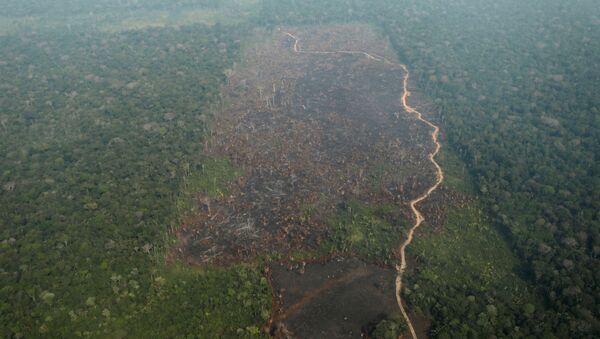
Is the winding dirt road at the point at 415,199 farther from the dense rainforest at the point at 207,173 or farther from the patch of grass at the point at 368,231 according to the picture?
the dense rainforest at the point at 207,173

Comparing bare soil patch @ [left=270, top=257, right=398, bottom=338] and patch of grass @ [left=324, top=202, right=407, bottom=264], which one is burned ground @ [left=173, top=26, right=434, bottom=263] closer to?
patch of grass @ [left=324, top=202, right=407, bottom=264]

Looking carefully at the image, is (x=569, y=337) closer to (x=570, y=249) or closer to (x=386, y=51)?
(x=570, y=249)

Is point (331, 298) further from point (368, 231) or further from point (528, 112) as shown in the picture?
point (528, 112)

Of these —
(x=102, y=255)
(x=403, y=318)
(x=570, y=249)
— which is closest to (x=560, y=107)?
(x=570, y=249)

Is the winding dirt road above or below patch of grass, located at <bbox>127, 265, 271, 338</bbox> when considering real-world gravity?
below

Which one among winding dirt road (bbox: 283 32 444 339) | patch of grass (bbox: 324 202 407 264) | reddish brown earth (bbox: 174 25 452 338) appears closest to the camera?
winding dirt road (bbox: 283 32 444 339)

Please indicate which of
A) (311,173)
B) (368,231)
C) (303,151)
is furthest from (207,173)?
(368,231)

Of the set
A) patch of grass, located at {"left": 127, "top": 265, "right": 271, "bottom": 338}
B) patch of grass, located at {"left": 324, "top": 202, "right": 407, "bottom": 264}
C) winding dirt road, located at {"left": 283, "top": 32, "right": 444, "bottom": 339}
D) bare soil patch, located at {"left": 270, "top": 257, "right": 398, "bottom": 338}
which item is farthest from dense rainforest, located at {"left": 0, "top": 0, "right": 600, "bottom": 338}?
patch of grass, located at {"left": 324, "top": 202, "right": 407, "bottom": 264}
